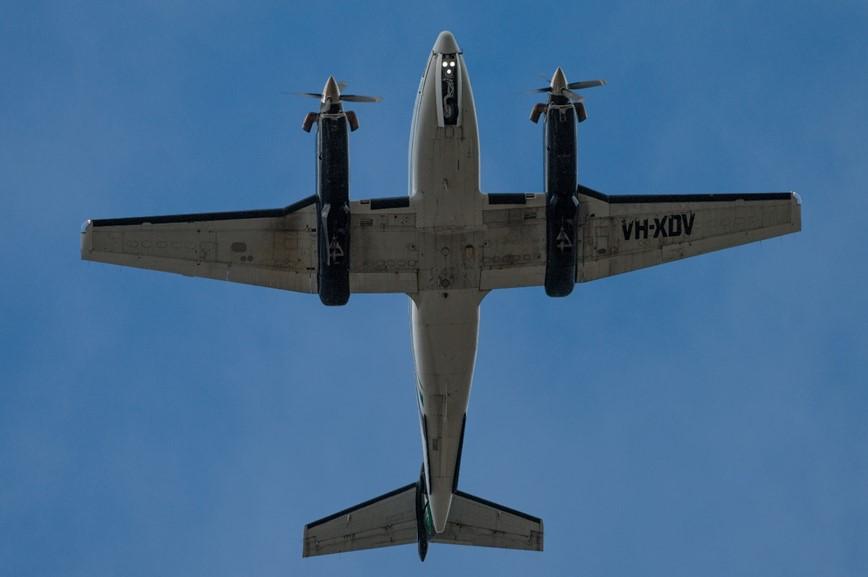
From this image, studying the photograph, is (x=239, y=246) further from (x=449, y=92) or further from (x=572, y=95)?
(x=572, y=95)

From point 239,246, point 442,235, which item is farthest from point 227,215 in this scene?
point 442,235

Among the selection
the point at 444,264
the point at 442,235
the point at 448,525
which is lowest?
the point at 448,525

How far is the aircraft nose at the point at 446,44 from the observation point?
34906 millimetres

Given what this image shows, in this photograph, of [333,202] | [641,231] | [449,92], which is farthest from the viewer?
[641,231]

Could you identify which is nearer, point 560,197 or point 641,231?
point 560,197

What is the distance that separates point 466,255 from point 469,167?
9.71ft

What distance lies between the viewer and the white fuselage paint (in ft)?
115

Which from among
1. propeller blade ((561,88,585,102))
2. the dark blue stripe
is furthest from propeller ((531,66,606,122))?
the dark blue stripe

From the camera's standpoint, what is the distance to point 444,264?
122 ft

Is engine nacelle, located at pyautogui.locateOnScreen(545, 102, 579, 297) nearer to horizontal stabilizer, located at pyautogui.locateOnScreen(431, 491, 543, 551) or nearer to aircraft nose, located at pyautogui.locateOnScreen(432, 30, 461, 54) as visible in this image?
aircraft nose, located at pyautogui.locateOnScreen(432, 30, 461, 54)

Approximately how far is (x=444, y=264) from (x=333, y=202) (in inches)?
148

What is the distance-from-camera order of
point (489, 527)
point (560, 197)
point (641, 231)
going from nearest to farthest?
1. point (560, 197)
2. point (641, 231)
3. point (489, 527)

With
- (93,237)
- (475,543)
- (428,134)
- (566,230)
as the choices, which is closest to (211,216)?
(93,237)

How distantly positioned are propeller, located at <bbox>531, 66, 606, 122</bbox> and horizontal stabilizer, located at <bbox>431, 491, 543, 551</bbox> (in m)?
12.8
